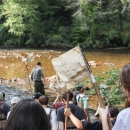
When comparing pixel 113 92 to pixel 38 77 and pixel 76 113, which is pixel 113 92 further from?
pixel 76 113

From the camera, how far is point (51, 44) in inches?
1345

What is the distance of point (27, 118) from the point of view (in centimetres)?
171

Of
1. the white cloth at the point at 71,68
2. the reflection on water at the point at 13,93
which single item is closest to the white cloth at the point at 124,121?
the white cloth at the point at 71,68

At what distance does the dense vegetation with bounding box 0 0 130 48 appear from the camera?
32594mm

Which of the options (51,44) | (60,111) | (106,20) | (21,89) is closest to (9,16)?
(51,44)

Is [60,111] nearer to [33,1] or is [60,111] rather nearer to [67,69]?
[67,69]

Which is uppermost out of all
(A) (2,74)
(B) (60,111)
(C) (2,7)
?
(C) (2,7)

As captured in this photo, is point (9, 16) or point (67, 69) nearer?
point (67, 69)

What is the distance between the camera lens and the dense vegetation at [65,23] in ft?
107

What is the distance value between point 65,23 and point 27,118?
36450 millimetres

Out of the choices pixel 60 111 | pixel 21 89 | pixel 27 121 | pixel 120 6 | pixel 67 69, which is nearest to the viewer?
pixel 27 121

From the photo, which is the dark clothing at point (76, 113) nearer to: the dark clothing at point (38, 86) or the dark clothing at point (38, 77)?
the dark clothing at point (38, 77)

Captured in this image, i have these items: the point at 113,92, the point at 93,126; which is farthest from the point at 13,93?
the point at 93,126

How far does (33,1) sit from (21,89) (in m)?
24.8
